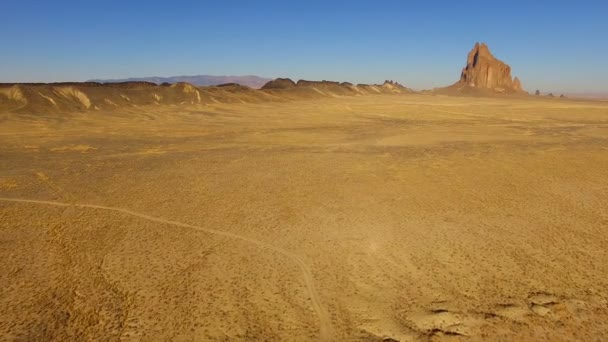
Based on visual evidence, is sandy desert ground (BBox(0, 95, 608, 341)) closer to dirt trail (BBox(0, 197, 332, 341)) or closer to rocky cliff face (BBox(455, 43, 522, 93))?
dirt trail (BBox(0, 197, 332, 341))

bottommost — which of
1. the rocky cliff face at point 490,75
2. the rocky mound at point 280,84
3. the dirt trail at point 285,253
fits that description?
the dirt trail at point 285,253

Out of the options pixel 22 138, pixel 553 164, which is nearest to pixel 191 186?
pixel 553 164

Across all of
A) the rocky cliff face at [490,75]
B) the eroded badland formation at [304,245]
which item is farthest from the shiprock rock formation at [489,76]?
the eroded badland formation at [304,245]

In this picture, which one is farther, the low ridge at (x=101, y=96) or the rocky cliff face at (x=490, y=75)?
the rocky cliff face at (x=490, y=75)

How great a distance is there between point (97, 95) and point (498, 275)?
49.8 meters

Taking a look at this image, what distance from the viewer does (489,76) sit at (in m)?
136

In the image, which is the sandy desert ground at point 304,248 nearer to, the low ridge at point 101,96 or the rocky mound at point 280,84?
the low ridge at point 101,96

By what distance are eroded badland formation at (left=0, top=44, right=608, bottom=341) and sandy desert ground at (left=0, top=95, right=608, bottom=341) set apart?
40 mm

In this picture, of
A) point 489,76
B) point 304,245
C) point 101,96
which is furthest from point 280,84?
point 304,245

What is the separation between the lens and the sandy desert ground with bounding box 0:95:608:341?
5.70 meters

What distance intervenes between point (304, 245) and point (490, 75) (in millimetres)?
147203

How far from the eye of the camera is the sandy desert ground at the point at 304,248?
18.7 feet

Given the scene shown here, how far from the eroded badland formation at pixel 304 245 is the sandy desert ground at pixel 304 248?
40 mm

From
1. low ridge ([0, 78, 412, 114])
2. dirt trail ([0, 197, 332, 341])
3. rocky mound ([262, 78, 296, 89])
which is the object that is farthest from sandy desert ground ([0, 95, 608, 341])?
rocky mound ([262, 78, 296, 89])
